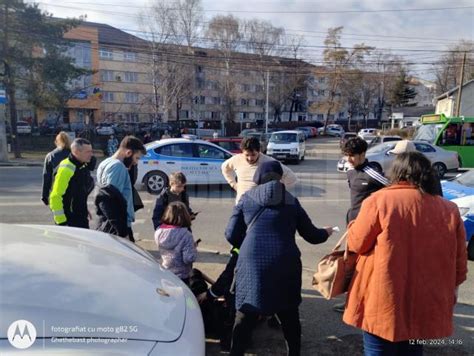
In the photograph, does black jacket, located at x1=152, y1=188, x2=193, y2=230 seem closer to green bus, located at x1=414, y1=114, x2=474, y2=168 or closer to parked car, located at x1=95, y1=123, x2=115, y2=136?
green bus, located at x1=414, y1=114, x2=474, y2=168

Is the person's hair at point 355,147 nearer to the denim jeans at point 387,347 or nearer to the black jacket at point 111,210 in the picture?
the denim jeans at point 387,347

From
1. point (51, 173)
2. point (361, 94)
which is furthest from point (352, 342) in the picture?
point (361, 94)

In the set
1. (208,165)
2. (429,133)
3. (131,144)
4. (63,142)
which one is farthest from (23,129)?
(131,144)

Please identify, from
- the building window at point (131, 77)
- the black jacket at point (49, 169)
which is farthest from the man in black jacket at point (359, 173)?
the building window at point (131, 77)

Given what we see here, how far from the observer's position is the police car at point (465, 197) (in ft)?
18.7

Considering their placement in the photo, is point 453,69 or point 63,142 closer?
point 63,142

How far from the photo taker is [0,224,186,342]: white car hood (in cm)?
171

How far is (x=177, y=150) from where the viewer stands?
11906 millimetres

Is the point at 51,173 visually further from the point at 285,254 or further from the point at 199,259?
the point at 285,254

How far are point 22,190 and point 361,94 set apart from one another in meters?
69.2

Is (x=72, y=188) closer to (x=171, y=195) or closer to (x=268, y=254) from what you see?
(x=171, y=195)

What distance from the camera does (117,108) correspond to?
60.3 m

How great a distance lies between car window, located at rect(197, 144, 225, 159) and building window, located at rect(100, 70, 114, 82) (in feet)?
A: 175

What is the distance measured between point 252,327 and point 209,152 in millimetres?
9553
